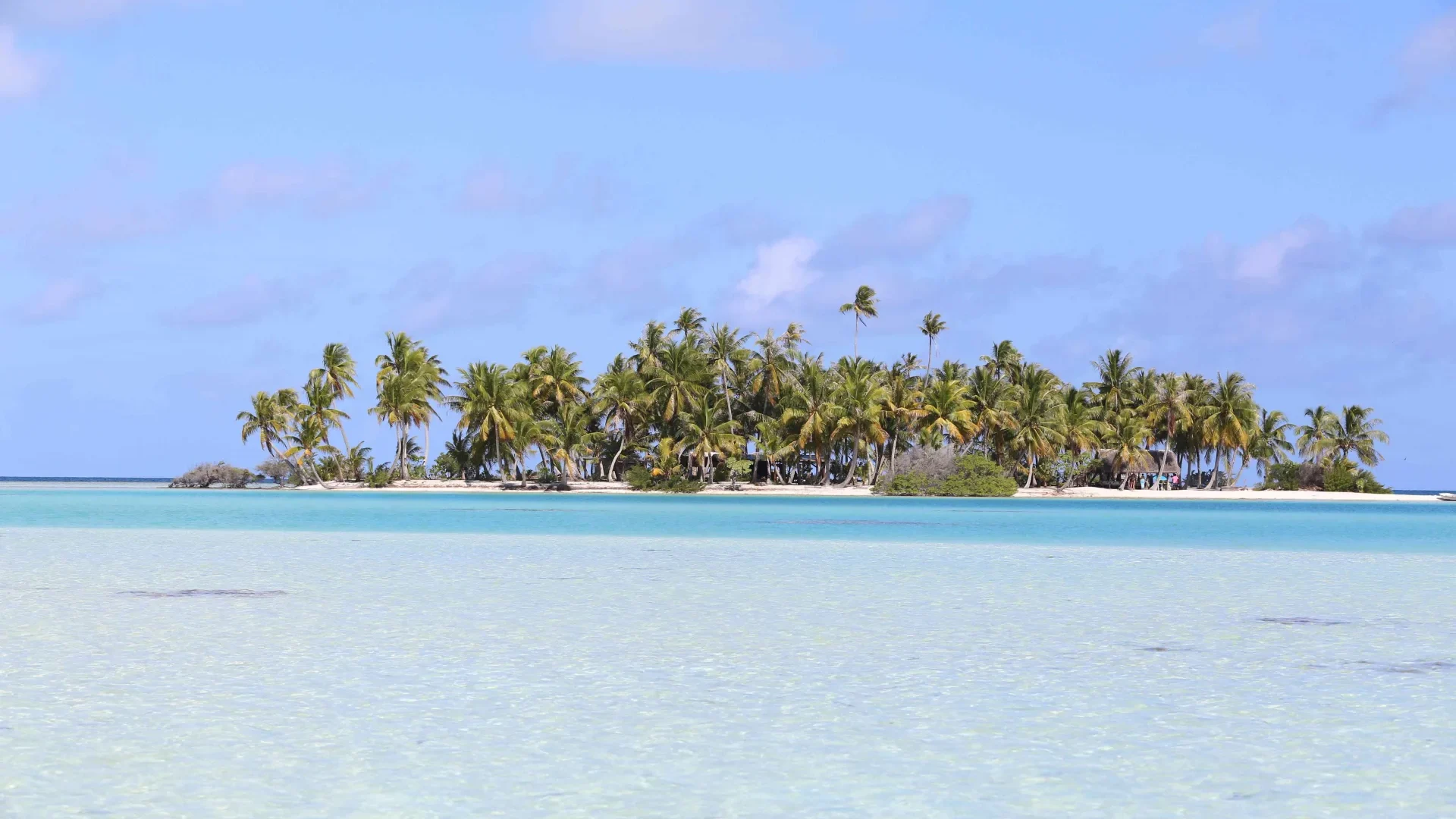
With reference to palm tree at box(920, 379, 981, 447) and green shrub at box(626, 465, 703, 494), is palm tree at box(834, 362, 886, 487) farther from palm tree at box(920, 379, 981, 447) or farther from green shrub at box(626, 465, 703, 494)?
green shrub at box(626, 465, 703, 494)

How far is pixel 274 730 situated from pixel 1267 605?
10222 mm

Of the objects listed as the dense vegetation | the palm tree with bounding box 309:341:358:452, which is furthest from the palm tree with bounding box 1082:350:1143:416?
the palm tree with bounding box 309:341:358:452

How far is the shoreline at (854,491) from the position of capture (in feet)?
207

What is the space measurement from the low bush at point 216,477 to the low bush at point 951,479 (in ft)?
121

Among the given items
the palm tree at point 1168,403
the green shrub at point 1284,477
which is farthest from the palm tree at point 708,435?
the green shrub at point 1284,477

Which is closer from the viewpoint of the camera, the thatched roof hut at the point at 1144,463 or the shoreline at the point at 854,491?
the shoreline at the point at 854,491

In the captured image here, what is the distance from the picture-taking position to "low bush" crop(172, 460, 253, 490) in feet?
251

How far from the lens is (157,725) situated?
726 cm

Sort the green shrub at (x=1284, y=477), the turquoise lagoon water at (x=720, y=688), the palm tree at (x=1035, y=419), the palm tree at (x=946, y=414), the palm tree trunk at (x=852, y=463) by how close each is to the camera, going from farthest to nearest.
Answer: the green shrub at (x=1284, y=477) < the palm tree at (x=1035, y=419) < the palm tree at (x=946, y=414) < the palm tree trunk at (x=852, y=463) < the turquoise lagoon water at (x=720, y=688)

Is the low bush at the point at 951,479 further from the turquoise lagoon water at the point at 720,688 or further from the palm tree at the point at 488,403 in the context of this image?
the turquoise lagoon water at the point at 720,688

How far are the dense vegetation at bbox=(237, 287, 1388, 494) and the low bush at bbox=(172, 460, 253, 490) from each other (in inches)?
201

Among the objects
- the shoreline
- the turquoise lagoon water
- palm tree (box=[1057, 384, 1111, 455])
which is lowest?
the turquoise lagoon water

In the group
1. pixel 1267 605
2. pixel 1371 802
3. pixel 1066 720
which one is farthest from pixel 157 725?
pixel 1267 605

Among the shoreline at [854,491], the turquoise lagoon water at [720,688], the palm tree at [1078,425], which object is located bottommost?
the turquoise lagoon water at [720,688]
